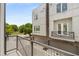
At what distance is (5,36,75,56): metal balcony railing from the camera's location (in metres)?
1.64

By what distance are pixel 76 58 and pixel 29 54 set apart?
0.65 metres

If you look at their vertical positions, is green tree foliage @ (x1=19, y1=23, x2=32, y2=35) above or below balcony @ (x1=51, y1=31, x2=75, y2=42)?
above

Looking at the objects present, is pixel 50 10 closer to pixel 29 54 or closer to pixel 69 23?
Answer: pixel 69 23

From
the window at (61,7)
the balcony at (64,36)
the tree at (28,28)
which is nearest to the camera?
the balcony at (64,36)

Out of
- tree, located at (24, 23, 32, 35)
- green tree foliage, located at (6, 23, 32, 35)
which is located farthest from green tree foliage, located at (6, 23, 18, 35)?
tree, located at (24, 23, 32, 35)

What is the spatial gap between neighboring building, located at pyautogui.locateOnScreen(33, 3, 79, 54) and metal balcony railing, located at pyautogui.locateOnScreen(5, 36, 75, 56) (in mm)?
69

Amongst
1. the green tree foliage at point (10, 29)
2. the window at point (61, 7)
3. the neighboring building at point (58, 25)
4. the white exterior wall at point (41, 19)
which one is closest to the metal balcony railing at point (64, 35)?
the neighboring building at point (58, 25)

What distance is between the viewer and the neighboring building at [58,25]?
1493mm

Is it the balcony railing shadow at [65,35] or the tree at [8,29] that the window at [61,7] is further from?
the tree at [8,29]

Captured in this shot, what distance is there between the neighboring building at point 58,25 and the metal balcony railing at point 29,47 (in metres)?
0.07

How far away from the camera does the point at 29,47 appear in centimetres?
182

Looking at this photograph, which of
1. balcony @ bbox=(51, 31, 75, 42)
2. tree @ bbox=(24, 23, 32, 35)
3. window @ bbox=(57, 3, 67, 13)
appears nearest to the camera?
balcony @ bbox=(51, 31, 75, 42)

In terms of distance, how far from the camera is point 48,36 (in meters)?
1.66

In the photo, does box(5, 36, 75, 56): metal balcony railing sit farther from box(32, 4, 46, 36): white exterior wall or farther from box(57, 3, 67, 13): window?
box(57, 3, 67, 13): window
